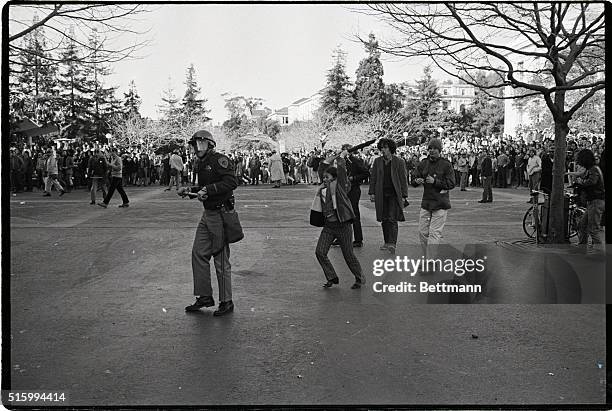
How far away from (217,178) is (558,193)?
6.00 meters

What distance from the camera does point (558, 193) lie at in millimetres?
10242

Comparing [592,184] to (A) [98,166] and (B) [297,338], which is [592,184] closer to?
(B) [297,338]

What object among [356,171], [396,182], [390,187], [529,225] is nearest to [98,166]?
[356,171]

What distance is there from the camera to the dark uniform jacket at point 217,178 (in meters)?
6.32

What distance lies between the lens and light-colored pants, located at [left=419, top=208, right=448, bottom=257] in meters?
7.89

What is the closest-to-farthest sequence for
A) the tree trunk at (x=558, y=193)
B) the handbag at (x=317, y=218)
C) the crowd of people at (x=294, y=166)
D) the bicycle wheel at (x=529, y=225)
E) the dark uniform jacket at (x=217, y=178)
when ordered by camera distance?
the dark uniform jacket at (x=217, y=178), the handbag at (x=317, y=218), the tree trunk at (x=558, y=193), the bicycle wheel at (x=529, y=225), the crowd of people at (x=294, y=166)

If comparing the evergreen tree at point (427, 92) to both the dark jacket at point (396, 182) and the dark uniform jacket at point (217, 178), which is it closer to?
the dark jacket at point (396, 182)

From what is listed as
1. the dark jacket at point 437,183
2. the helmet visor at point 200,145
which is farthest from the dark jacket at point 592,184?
the helmet visor at point 200,145

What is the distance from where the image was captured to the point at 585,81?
334 inches

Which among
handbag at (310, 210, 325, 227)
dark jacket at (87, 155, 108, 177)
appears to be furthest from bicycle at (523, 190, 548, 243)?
dark jacket at (87, 155, 108, 177)

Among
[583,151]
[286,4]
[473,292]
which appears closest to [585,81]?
[583,151]

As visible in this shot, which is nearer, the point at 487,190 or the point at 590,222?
the point at 590,222

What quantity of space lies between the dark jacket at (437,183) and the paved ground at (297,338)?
1.36 metres

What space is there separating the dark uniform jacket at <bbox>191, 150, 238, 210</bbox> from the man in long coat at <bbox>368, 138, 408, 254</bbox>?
3524 millimetres
